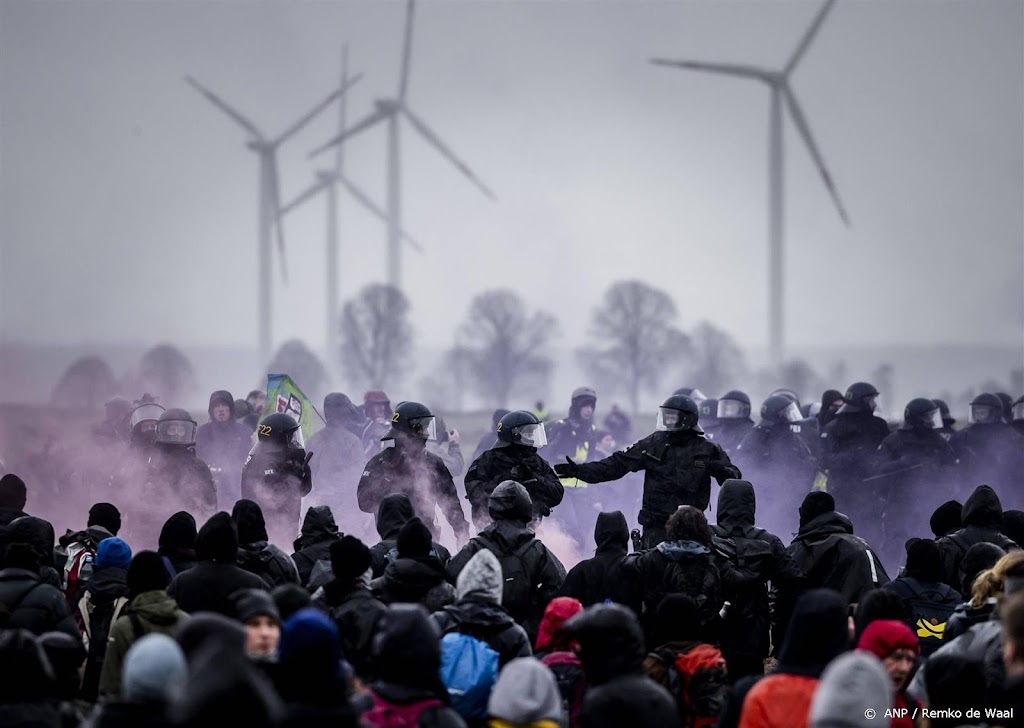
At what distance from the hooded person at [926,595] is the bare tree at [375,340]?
95081 mm

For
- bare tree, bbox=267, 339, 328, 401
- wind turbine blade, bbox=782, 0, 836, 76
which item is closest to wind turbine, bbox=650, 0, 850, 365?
wind turbine blade, bbox=782, 0, 836, 76

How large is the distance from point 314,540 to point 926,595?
475 centimetres

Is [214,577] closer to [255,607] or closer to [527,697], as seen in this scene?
[255,607]

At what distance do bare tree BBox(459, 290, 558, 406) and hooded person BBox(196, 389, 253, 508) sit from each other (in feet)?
306

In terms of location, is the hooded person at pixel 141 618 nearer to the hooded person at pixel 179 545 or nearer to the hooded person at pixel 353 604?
the hooded person at pixel 353 604

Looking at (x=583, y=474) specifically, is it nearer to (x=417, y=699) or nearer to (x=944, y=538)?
(x=944, y=538)

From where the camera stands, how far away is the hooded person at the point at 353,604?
9.29 meters

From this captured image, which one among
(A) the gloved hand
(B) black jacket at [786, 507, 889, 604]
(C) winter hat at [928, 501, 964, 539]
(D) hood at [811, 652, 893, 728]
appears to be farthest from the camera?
(A) the gloved hand

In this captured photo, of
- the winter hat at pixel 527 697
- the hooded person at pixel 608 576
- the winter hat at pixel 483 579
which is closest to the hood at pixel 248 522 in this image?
the hooded person at pixel 608 576

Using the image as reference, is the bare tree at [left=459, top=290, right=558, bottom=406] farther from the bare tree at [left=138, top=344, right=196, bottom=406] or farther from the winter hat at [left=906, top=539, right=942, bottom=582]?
the winter hat at [left=906, top=539, right=942, bottom=582]

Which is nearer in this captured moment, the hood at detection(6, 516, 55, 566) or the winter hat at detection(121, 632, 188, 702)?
the winter hat at detection(121, 632, 188, 702)

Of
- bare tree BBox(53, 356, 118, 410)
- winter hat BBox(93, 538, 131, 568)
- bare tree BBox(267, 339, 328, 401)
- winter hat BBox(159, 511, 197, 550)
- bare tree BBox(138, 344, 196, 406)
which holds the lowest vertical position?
winter hat BBox(93, 538, 131, 568)

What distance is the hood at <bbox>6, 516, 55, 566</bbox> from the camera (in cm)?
1127

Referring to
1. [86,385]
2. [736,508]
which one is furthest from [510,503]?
[86,385]
